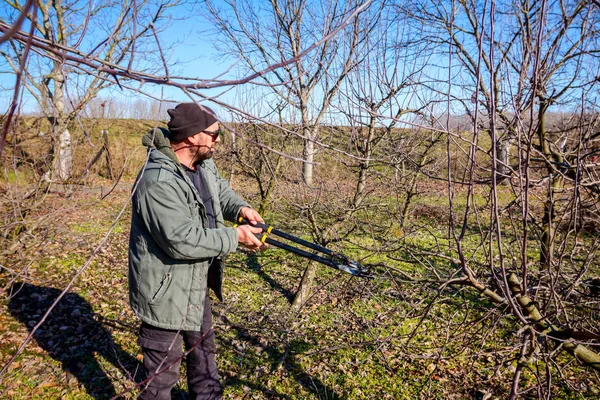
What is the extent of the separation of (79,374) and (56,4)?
8.40 m

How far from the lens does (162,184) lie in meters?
1.94

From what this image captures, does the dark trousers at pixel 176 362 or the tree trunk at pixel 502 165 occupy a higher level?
the tree trunk at pixel 502 165

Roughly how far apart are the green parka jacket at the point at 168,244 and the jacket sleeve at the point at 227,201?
485 millimetres

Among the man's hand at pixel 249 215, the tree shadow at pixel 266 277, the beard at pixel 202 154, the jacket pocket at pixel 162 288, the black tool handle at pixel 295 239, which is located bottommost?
the tree shadow at pixel 266 277

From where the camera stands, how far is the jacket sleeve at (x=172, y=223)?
1.92 meters

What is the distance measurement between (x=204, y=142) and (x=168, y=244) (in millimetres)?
653

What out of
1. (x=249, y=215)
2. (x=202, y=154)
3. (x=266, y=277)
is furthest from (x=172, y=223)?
(x=266, y=277)

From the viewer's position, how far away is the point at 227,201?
275 centimetres

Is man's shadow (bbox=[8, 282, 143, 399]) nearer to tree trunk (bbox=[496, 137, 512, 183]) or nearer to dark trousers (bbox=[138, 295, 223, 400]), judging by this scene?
dark trousers (bbox=[138, 295, 223, 400])

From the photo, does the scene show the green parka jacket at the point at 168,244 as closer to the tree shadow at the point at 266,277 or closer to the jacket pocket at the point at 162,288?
the jacket pocket at the point at 162,288

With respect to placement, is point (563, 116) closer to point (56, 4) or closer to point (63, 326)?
point (63, 326)

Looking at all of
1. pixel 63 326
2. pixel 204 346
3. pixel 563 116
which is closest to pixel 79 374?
pixel 63 326

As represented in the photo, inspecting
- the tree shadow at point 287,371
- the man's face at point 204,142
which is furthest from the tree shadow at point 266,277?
the man's face at point 204,142

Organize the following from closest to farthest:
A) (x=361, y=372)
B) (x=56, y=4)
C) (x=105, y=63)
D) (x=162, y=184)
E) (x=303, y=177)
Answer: (x=105, y=63)
(x=162, y=184)
(x=361, y=372)
(x=303, y=177)
(x=56, y=4)
